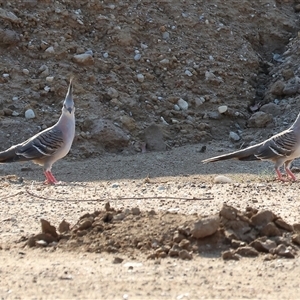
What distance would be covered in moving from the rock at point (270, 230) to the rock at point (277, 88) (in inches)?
355

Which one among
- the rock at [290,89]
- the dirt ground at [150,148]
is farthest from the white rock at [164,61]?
the rock at [290,89]

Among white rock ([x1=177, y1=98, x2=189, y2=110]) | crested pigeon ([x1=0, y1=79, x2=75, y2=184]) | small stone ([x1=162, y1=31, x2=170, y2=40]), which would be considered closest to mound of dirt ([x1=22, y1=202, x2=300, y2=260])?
crested pigeon ([x1=0, y1=79, x2=75, y2=184])

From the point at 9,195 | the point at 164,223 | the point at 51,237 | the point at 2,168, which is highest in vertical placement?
the point at 164,223

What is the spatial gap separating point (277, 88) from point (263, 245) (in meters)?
9.28

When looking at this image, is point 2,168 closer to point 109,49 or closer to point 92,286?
point 109,49

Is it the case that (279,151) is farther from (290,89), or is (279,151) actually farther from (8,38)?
(8,38)

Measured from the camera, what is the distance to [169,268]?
5.59 m

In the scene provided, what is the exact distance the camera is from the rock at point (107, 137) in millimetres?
13047

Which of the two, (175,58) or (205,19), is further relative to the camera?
(205,19)

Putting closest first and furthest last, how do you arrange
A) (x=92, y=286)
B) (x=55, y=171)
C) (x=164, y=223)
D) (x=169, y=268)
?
(x=92, y=286), (x=169, y=268), (x=164, y=223), (x=55, y=171)

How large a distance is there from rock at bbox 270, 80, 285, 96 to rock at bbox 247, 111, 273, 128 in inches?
34.7

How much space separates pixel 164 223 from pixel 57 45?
29.0ft

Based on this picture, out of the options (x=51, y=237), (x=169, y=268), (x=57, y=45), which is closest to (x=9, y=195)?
(x=51, y=237)

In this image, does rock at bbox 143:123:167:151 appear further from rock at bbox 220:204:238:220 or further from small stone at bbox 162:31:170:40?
rock at bbox 220:204:238:220
